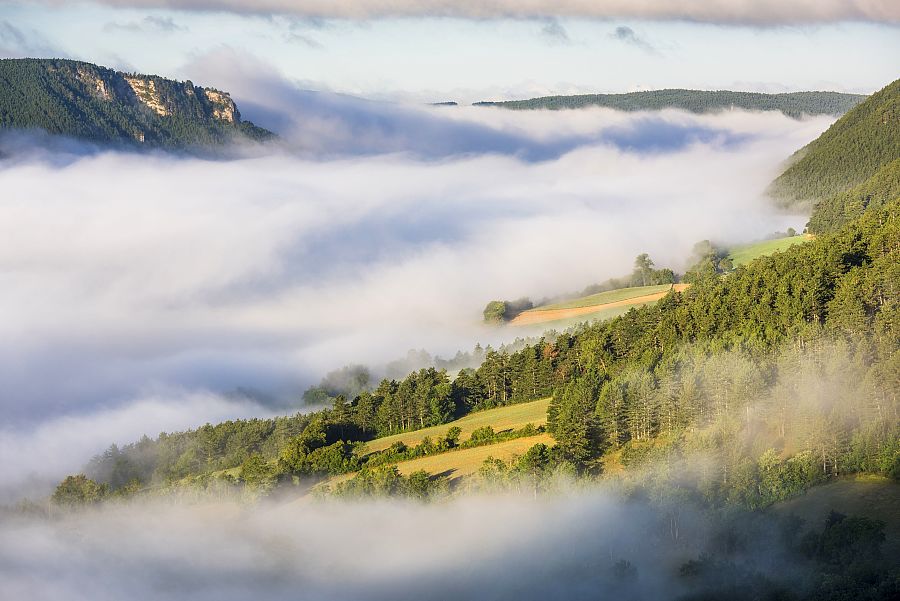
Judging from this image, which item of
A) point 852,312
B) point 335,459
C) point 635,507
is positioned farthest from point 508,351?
point 635,507

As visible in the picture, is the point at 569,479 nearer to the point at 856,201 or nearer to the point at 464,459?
the point at 464,459

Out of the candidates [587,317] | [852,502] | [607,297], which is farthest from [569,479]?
[607,297]

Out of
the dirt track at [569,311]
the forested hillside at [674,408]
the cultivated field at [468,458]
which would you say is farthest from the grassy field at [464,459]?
the dirt track at [569,311]

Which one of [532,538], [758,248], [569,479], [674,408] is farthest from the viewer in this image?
[758,248]

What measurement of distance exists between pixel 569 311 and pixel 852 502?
310 feet

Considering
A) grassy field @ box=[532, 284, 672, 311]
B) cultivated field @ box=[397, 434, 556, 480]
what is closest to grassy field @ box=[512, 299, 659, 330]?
grassy field @ box=[532, 284, 672, 311]

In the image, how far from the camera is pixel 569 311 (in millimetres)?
150625

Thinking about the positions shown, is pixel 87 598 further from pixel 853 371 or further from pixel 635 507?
pixel 853 371

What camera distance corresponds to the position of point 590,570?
5709cm

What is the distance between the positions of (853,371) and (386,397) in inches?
1836

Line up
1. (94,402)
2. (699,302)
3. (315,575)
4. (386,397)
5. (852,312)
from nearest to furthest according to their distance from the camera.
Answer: (315,575) < (852,312) < (699,302) < (386,397) < (94,402)

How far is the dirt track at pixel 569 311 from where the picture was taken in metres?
141

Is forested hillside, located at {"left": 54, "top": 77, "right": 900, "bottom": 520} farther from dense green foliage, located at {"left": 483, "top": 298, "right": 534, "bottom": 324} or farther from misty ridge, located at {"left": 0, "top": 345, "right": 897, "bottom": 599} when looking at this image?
dense green foliage, located at {"left": 483, "top": 298, "right": 534, "bottom": 324}

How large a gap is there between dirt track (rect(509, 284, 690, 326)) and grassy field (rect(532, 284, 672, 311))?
1781mm
